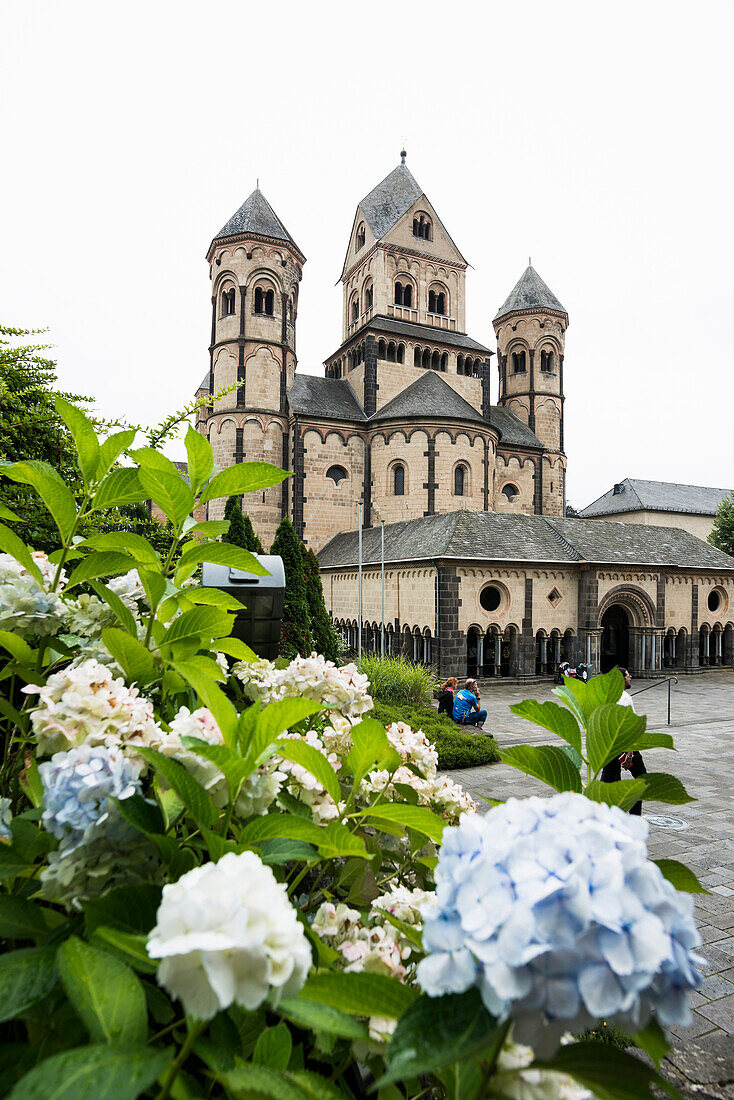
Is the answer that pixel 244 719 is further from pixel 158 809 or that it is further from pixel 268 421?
pixel 268 421

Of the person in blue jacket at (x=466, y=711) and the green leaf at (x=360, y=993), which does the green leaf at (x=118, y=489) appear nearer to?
the green leaf at (x=360, y=993)

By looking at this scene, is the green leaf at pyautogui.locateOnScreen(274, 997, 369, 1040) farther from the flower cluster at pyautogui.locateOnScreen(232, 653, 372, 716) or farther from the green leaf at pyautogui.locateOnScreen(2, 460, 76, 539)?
the green leaf at pyautogui.locateOnScreen(2, 460, 76, 539)

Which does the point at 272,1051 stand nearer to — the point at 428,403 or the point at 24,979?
the point at 24,979

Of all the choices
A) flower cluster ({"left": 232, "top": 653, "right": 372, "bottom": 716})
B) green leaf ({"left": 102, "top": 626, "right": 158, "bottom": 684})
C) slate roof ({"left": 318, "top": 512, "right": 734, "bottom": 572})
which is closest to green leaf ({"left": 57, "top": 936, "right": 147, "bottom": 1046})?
green leaf ({"left": 102, "top": 626, "right": 158, "bottom": 684})

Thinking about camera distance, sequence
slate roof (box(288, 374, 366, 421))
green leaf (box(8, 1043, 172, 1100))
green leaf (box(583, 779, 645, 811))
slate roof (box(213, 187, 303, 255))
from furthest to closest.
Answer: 1. slate roof (box(213, 187, 303, 255))
2. slate roof (box(288, 374, 366, 421))
3. green leaf (box(583, 779, 645, 811))
4. green leaf (box(8, 1043, 172, 1100))

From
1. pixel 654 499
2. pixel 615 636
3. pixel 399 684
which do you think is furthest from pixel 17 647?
pixel 654 499

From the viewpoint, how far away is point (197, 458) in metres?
1.55

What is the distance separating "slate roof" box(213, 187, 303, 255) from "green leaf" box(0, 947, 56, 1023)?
34.5m

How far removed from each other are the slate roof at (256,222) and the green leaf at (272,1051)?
A: 34.6 m

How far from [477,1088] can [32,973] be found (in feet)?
1.88

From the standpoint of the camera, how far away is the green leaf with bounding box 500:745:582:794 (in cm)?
119

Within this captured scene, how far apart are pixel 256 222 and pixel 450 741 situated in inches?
1190

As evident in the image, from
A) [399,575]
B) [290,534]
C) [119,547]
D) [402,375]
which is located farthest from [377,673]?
[402,375]

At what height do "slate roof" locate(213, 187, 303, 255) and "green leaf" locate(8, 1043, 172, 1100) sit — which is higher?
"slate roof" locate(213, 187, 303, 255)
